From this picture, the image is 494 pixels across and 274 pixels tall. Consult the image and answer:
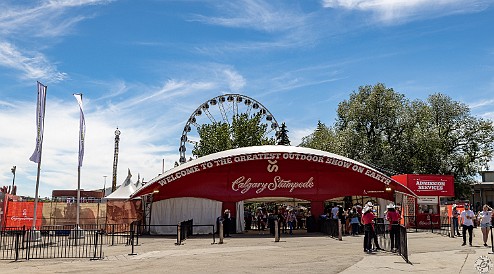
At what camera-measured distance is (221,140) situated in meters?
66.6

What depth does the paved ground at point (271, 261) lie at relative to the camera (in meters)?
13.4

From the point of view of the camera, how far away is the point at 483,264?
554 inches

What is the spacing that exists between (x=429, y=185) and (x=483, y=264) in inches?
748

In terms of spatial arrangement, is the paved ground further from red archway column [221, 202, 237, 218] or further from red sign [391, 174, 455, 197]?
red sign [391, 174, 455, 197]

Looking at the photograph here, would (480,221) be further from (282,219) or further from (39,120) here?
(39,120)

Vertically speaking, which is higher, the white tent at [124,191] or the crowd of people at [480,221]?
the white tent at [124,191]

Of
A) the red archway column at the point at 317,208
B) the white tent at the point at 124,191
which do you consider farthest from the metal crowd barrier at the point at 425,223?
the white tent at the point at 124,191

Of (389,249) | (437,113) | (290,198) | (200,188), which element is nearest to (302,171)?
(290,198)

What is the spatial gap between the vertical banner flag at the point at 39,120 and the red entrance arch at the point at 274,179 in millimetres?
7004

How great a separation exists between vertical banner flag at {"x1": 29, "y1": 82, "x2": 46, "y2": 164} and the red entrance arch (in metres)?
7.00

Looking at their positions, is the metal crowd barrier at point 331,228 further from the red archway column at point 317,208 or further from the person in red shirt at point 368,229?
the person in red shirt at point 368,229

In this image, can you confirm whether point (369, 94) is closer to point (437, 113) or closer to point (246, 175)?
point (437, 113)

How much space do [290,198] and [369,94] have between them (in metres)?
27.6

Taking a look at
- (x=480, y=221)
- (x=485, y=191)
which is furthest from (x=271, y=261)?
(x=485, y=191)
